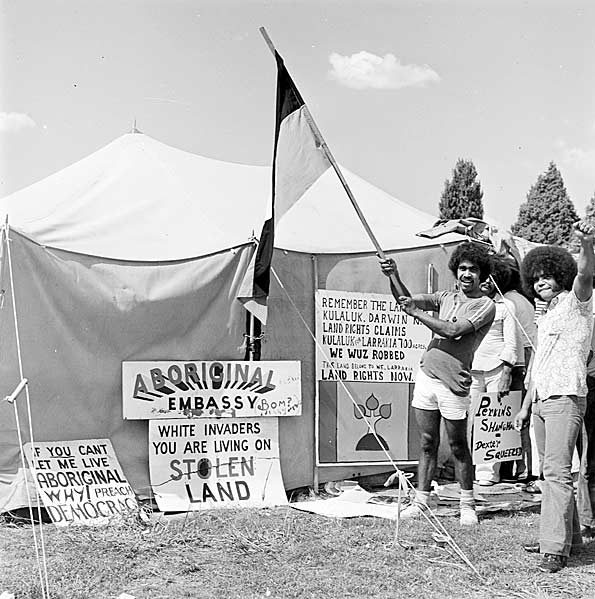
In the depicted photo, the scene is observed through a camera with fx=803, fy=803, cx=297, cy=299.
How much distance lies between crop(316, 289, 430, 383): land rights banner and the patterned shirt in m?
2.39

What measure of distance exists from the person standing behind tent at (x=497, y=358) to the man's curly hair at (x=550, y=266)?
214cm

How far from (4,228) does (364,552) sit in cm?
318

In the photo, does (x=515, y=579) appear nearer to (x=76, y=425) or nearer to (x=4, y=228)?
Result: (x=76, y=425)

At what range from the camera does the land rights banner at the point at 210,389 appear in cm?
594

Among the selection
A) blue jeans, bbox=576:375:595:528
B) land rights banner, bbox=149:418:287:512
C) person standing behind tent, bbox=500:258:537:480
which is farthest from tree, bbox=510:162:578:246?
blue jeans, bbox=576:375:595:528

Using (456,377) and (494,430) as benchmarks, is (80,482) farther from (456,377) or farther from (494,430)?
(494,430)

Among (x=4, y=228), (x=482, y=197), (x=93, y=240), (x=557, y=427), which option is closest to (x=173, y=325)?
(x=93, y=240)

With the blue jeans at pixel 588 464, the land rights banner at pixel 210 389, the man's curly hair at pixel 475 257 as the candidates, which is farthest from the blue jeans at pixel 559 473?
the land rights banner at pixel 210 389

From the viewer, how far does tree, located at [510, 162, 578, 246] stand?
900 inches

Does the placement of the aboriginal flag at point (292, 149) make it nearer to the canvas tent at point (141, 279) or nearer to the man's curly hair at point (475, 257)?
the canvas tent at point (141, 279)

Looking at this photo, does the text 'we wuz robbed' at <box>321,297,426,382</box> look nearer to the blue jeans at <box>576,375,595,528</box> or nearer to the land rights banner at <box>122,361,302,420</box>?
the land rights banner at <box>122,361,302,420</box>

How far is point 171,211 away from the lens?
22.8ft

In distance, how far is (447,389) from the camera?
546 centimetres

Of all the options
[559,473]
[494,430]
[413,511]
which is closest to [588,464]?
[559,473]
